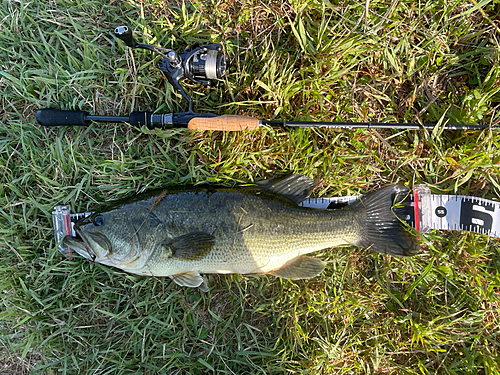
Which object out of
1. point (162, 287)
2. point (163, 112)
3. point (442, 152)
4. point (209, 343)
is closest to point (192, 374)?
point (209, 343)

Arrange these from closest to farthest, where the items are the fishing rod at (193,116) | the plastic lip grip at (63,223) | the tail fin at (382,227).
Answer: the fishing rod at (193,116) < the tail fin at (382,227) < the plastic lip grip at (63,223)

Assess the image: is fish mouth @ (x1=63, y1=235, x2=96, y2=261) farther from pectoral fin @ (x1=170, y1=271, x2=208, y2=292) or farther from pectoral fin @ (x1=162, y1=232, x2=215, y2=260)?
pectoral fin @ (x1=170, y1=271, x2=208, y2=292)

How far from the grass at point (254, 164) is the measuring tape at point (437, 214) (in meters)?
0.11

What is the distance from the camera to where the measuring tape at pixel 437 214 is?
2.87 metres

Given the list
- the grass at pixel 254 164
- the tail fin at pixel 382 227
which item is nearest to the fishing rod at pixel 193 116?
the grass at pixel 254 164

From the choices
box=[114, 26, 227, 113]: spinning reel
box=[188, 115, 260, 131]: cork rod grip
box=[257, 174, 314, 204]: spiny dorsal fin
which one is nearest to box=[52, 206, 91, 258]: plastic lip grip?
box=[188, 115, 260, 131]: cork rod grip

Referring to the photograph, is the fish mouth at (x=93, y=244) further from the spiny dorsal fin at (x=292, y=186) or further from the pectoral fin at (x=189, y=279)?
the spiny dorsal fin at (x=292, y=186)

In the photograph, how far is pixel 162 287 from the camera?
9.67 feet

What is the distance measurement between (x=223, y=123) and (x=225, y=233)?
0.98 m

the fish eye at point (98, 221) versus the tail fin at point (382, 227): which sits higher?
the fish eye at point (98, 221)

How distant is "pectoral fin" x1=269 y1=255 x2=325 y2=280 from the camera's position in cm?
274

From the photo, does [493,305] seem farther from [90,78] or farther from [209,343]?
[90,78]

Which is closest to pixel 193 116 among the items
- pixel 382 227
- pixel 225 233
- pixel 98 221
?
pixel 225 233

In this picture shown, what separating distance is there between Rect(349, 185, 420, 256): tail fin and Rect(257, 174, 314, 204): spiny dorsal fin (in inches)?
17.5
